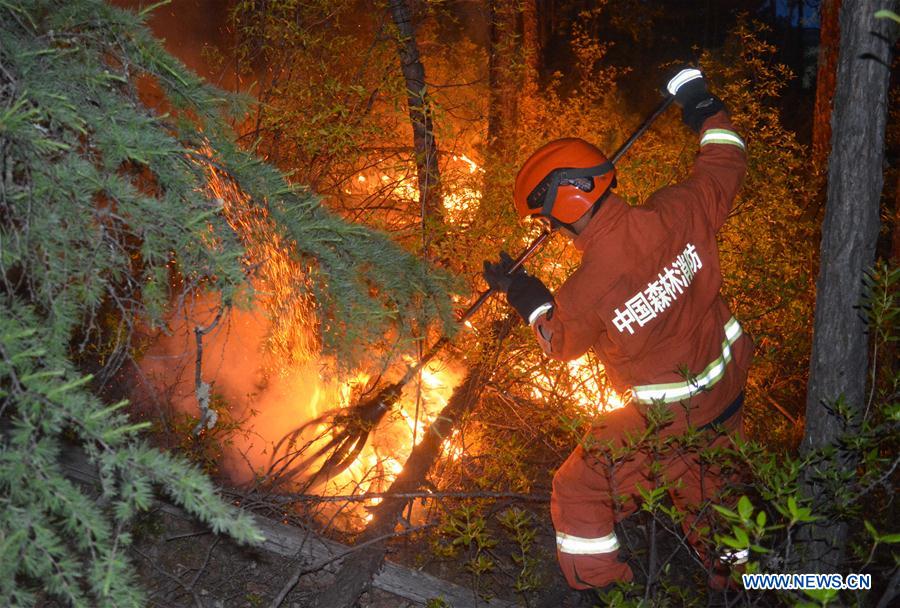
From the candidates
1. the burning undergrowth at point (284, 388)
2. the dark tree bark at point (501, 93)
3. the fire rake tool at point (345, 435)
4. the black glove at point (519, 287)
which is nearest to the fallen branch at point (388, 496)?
the burning undergrowth at point (284, 388)

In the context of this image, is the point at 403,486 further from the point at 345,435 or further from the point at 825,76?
the point at 825,76

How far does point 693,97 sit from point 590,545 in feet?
8.18

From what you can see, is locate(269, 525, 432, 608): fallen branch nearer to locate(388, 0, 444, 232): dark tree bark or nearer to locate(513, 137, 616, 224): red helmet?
locate(513, 137, 616, 224): red helmet

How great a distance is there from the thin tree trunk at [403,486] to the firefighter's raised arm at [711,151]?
1.74m

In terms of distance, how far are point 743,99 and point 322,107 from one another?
11.6ft

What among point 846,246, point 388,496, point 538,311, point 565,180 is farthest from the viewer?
point 388,496

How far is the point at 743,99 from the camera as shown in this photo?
5.71m

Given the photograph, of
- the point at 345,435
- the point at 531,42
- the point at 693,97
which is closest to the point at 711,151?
the point at 693,97

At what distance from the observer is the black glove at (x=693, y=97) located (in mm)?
3664

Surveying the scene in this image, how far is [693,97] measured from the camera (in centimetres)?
373

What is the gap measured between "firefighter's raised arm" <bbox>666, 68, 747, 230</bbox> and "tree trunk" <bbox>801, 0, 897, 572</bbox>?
651mm

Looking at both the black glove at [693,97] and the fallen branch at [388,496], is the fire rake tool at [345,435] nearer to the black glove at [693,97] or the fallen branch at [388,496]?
the fallen branch at [388,496]

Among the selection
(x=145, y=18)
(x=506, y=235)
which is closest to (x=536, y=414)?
(x=506, y=235)

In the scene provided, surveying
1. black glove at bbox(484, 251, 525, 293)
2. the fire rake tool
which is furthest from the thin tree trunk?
black glove at bbox(484, 251, 525, 293)
